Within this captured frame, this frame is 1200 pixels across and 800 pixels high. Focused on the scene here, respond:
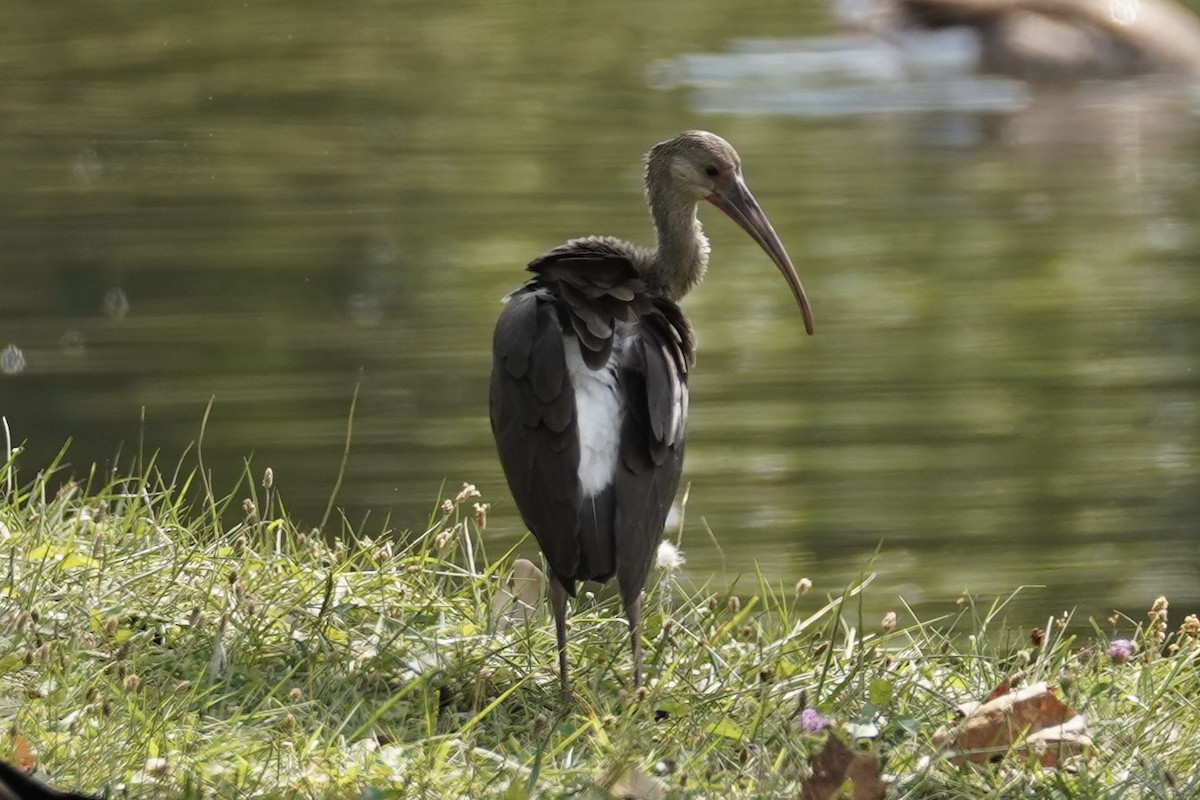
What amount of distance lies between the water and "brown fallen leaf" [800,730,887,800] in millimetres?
2537

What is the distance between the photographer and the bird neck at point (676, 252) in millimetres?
4770

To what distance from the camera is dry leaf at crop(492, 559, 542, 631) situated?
14.4 ft

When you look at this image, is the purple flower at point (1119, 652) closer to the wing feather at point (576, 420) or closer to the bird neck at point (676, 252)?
the wing feather at point (576, 420)

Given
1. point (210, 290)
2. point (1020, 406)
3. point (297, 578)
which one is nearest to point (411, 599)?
point (297, 578)

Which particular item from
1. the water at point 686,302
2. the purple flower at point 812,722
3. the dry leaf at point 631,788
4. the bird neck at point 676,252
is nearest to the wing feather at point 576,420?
the bird neck at point 676,252

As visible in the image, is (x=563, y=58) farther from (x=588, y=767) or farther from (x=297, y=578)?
(x=588, y=767)

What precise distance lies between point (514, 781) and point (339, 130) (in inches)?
326

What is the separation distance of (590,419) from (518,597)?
54 cm

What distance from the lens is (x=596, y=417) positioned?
13.5 feet

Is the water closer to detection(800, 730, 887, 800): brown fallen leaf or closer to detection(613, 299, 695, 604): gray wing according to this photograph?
detection(613, 299, 695, 604): gray wing

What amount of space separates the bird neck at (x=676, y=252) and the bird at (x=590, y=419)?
1.07 feet

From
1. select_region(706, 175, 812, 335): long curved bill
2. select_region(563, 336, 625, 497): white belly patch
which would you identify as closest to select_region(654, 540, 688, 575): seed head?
select_region(563, 336, 625, 497): white belly patch

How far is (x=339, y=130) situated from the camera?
11203 mm

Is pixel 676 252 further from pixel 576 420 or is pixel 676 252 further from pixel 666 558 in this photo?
pixel 576 420
